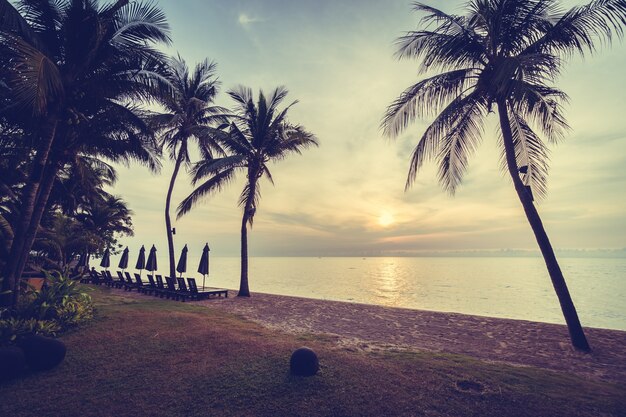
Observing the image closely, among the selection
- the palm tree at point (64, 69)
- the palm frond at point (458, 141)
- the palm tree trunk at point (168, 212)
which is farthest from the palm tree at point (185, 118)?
the palm frond at point (458, 141)

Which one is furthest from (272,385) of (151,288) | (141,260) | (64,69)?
(141,260)

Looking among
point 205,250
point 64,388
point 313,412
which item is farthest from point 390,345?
point 205,250

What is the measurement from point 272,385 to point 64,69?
411 inches

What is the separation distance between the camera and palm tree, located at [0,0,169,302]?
23.2 feet

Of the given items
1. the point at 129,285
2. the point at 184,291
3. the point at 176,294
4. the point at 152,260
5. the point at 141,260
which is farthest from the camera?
the point at 141,260

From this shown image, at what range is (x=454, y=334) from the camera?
876 centimetres

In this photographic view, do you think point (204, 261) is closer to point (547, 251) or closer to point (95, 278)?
point (95, 278)

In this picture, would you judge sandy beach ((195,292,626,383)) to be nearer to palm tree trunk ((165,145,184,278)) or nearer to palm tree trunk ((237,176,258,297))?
palm tree trunk ((237,176,258,297))

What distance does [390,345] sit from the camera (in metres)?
7.39

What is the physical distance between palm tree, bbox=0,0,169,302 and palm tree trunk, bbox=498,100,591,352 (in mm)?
10902

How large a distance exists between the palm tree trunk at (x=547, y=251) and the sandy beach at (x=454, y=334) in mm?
435

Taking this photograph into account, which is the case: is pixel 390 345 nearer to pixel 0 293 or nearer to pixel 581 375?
pixel 581 375

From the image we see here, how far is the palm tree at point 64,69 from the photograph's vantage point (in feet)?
23.2

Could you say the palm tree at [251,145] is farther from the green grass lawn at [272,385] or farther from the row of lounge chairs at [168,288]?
the green grass lawn at [272,385]
